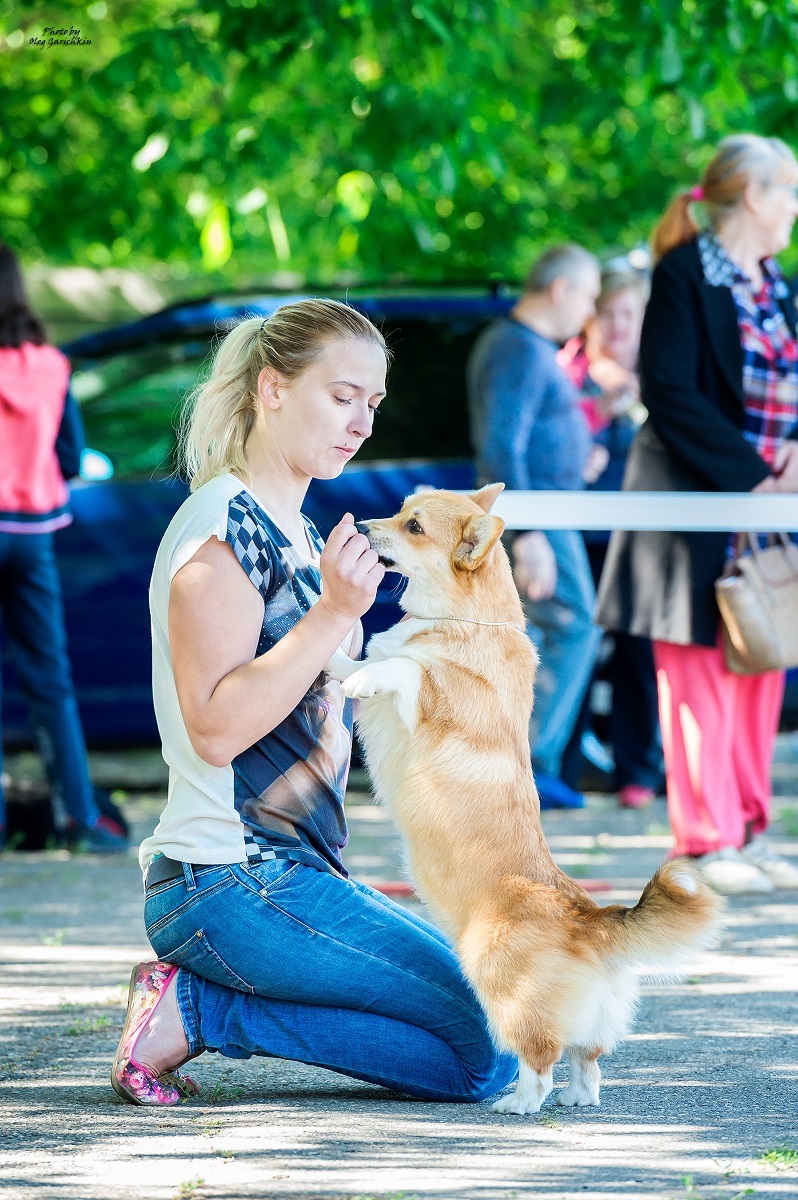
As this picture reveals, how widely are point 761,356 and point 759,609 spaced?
2.97 feet

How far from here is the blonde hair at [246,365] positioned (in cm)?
330

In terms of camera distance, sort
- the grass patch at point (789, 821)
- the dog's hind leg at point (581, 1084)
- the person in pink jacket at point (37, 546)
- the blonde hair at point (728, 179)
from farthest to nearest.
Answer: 1. the grass patch at point (789, 821)
2. the person in pink jacket at point (37, 546)
3. the blonde hair at point (728, 179)
4. the dog's hind leg at point (581, 1084)

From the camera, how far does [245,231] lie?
11.9 m

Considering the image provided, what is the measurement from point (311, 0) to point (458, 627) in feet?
14.8

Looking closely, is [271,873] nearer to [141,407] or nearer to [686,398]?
[686,398]

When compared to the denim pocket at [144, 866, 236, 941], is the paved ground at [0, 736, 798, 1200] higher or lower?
lower

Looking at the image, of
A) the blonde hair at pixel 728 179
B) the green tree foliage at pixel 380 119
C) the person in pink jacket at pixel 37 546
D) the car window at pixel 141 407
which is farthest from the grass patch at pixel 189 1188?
the green tree foliage at pixel 380 119

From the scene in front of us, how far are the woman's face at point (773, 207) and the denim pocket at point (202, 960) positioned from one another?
11.3 ft

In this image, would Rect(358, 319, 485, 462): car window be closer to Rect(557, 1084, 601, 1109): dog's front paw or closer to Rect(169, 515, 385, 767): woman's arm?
Rect(169, 515, 385, 767): woman's arm

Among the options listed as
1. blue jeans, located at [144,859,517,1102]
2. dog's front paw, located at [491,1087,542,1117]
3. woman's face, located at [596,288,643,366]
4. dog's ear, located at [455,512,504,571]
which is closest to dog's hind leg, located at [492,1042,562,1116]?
dog's front paw, located at [491,1087,542,1117]

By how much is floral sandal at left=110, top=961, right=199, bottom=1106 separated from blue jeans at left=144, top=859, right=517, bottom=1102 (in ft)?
0.13

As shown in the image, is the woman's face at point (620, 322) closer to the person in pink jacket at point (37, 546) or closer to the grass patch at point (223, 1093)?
the person in pink jacket at point (37, 546)

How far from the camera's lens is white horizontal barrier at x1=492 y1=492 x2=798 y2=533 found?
17.5 feet

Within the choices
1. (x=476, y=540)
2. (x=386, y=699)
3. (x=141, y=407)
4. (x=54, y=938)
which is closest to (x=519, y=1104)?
(x=386, y=699)
